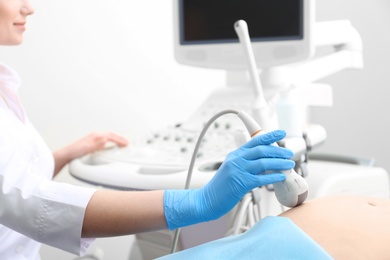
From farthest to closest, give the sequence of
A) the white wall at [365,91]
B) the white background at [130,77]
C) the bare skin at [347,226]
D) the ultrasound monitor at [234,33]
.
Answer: the white wall at [365,91] → the white background at [130,77] → the ultrasound monitor at [234,33] → the bare skin at [347,226]

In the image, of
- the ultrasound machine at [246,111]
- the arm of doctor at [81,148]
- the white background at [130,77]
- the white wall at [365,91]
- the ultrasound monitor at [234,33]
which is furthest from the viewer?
the white wall at [365,91]

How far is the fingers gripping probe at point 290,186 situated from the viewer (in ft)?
2.84

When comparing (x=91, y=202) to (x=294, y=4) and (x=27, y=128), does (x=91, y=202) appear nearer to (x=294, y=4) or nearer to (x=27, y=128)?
(x=27, y=128)

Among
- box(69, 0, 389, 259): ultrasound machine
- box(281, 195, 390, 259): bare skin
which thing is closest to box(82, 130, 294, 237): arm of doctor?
box(281, 195, 390, 259): bare skin

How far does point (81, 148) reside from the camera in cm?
160

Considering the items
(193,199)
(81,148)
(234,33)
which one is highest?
(234,33)

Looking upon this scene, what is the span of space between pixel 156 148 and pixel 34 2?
815 millimetres

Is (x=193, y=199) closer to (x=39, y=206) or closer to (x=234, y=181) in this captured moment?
(x=234, y=181)

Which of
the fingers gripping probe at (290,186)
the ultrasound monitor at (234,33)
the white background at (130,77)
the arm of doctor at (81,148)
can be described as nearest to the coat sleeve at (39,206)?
the fingers gripping probe at (290,186)

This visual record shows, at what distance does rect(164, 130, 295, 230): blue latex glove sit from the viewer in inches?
33.8

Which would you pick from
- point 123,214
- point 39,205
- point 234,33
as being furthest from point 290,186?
point 234,33

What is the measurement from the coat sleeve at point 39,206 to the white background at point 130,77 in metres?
1.04

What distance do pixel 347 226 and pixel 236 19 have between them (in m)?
0.92

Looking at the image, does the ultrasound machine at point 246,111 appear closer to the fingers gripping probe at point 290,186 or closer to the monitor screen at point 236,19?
the monitor screen at point 236,19
